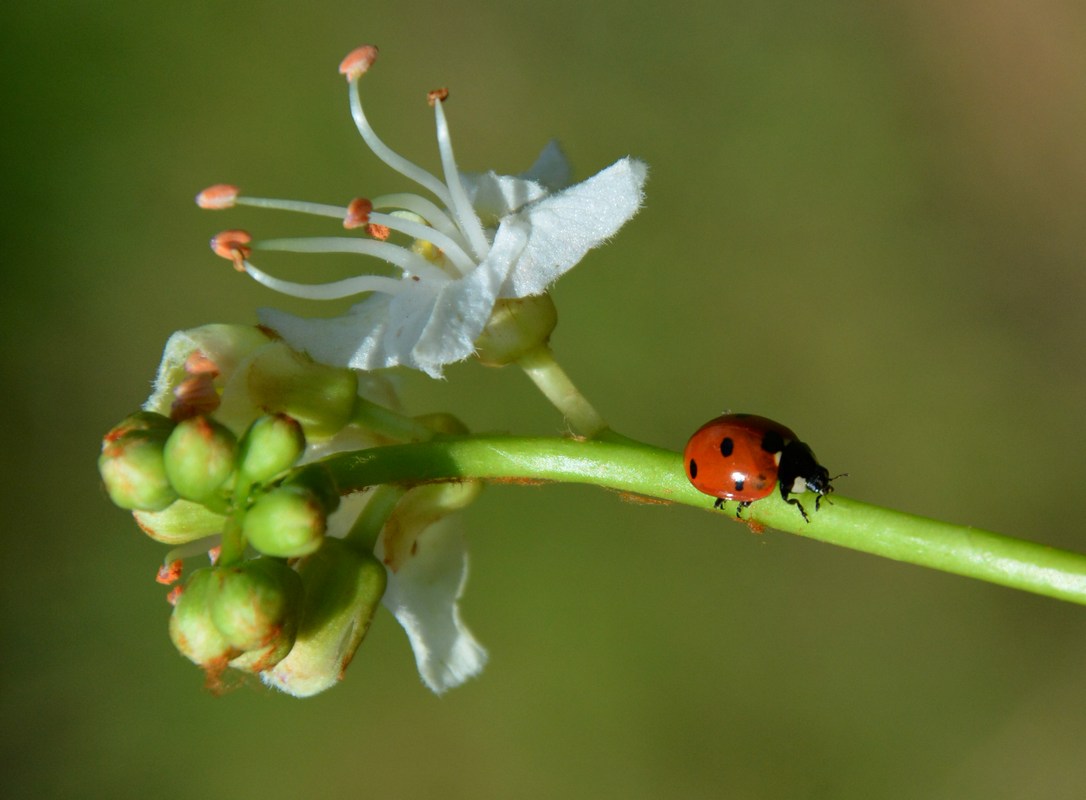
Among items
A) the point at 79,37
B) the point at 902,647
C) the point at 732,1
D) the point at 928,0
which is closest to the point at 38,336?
the point at 79,37

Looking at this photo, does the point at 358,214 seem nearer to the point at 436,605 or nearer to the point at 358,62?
the point at 358,62

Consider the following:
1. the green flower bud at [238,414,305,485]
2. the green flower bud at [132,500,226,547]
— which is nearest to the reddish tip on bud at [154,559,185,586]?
the green flower bud at [132,500,226,547]

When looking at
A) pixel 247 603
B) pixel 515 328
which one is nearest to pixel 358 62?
pixel 515 328

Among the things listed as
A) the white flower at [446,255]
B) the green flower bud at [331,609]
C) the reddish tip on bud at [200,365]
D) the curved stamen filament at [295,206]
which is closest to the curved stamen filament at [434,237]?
the white flower at [446,255]

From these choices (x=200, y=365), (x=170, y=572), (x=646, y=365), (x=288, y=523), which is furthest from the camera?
(x=646, y=365)

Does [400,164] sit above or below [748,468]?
above

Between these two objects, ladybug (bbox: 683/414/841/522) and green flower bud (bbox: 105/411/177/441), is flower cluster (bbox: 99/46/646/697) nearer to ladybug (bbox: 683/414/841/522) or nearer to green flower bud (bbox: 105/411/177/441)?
green flower bud (bbox: 105/411/177/441)
